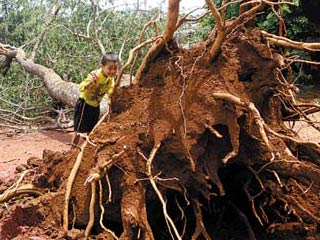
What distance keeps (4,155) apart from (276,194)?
4.00 metres

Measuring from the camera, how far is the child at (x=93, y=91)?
4734 mm

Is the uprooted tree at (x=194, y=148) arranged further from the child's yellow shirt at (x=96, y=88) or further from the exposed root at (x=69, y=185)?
the child's yellow shirt at (x=96, y=88)

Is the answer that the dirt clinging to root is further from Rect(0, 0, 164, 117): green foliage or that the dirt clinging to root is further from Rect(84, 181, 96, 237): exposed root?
Rect(0, 0, 164, 117): green foliage

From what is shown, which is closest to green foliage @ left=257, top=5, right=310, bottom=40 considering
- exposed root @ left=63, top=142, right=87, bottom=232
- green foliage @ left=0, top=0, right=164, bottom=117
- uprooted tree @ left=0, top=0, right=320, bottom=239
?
green foliage @ left=0, top=0, right=164, bottom=117

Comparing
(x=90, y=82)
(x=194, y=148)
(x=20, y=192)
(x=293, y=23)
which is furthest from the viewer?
(x=293, y=23)

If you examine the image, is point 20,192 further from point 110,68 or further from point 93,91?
point 93,91

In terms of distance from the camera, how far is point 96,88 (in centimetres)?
511

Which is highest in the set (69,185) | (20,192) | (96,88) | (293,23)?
(293,23)

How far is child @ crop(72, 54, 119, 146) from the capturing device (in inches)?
186

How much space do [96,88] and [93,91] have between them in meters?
0.08

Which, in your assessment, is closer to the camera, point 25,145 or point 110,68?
point 110,68

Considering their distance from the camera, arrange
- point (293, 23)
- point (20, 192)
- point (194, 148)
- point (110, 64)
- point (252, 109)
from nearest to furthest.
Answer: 1. point (252, 109)
2. point (194, 148)
3. point (20, 192)
4. point (110, 64)
5. point (293, 23)

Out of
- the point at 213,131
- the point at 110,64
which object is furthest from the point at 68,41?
the point at 213,131

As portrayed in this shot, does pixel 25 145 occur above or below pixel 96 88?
below
